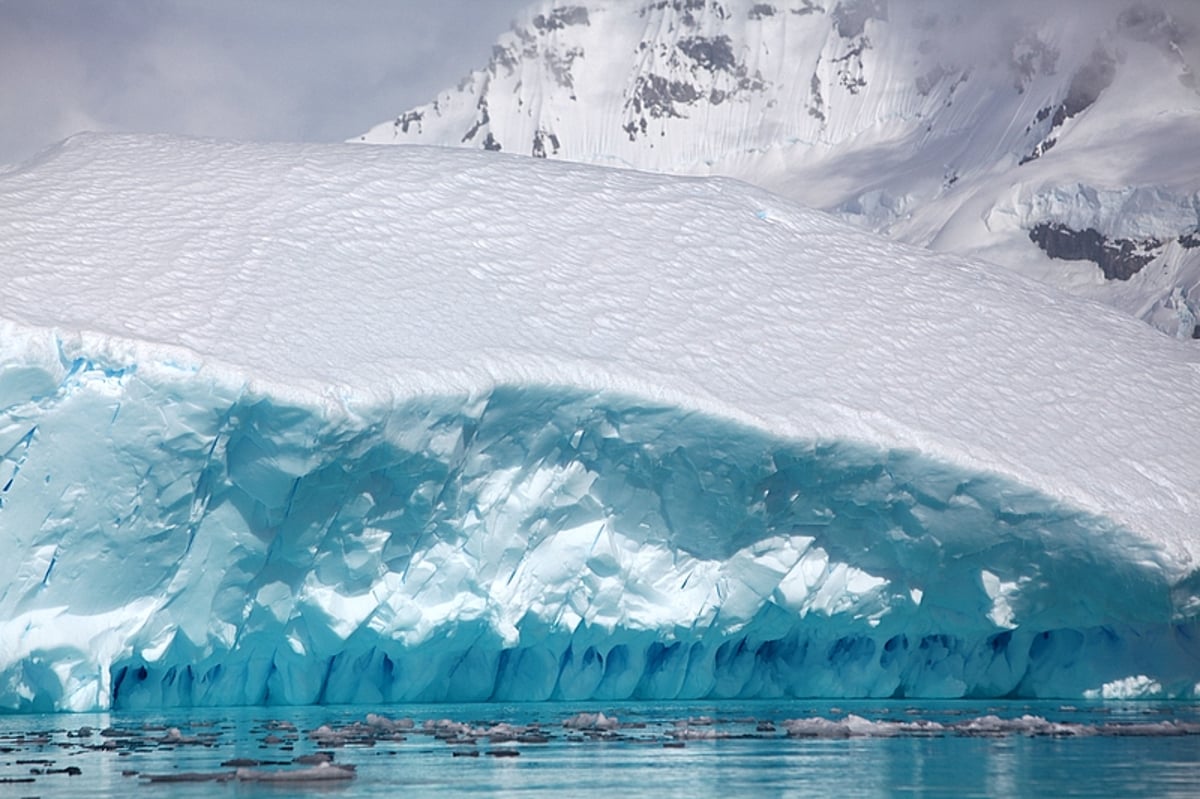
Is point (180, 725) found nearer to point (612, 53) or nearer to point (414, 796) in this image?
point (414, 796)

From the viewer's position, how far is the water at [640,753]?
13273 mm

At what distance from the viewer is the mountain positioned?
95.1 m

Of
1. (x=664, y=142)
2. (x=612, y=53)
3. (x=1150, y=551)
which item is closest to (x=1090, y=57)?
(x=664, y=142)

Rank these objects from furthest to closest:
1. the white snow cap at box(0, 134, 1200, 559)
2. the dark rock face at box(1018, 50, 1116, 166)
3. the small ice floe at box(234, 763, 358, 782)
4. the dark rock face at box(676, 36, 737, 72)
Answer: the dark rock face at box(676, 36, 737, 72), the dark rock face at box(1018, 50, 1116, 166), the white snow cap at box(0, 134, 1200, 559), the small ice floe at box(234, 763, 358, 782)

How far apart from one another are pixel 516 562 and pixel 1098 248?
80173 millimetres

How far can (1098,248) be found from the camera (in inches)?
3797

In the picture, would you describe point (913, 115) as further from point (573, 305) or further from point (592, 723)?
point (592, 723)

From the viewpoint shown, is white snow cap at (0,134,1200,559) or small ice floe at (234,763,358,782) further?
white snow cap at (0,134,1200,559)

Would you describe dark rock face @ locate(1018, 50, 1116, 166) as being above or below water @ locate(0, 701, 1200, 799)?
above

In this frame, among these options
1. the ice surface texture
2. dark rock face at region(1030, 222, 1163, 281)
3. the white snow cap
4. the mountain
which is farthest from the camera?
the mountain

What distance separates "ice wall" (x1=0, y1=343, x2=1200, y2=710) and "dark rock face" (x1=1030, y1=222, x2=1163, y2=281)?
71905 mm

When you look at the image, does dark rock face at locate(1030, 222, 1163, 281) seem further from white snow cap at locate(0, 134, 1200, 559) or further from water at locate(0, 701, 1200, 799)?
water at locate(0, 701, 1200, 799)

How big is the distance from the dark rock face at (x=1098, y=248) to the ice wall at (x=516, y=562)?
71905 mm

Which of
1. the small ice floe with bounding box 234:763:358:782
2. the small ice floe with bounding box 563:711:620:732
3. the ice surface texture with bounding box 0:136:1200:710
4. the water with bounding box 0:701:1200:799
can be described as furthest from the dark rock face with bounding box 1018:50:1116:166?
the small ice floe with bounding box 234:763:358:782
